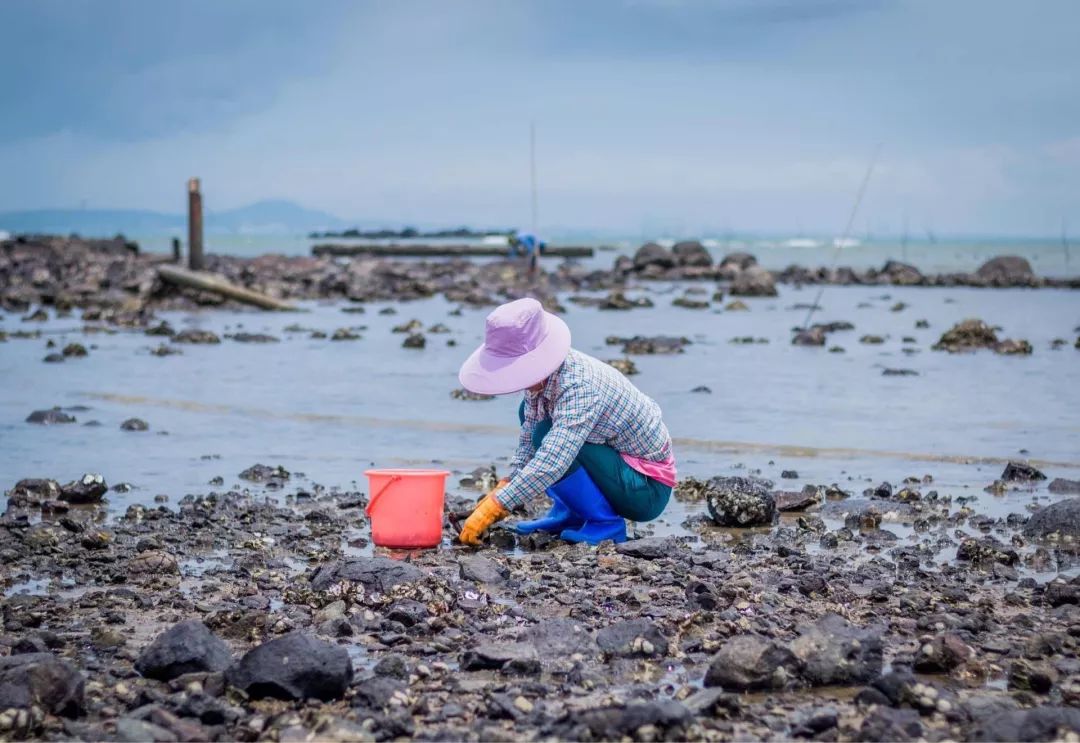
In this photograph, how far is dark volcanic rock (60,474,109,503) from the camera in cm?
837

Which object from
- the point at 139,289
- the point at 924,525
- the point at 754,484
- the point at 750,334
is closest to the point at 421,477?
the point at 754,484

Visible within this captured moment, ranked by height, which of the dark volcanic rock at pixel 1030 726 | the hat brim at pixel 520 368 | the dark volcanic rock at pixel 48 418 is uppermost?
the hat brim at pixel 520 368

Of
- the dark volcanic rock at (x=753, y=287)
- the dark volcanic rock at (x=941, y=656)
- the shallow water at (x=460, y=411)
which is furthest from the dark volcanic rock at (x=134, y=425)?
the dark volcanic rock at (x=753, y=287)

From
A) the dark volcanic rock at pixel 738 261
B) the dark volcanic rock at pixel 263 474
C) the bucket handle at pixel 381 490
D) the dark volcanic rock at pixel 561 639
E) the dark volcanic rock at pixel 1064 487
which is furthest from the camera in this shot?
the dark volcanic rock at pixel 738 261

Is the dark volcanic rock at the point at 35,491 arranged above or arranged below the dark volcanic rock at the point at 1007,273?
below

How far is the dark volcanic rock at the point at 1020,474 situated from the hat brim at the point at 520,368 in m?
4.53

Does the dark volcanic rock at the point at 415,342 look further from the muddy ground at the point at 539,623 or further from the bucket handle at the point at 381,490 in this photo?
the bucket handle at the point at 381,490

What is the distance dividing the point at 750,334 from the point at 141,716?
2216 centimetres

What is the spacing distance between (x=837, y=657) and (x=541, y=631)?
3.72 feet

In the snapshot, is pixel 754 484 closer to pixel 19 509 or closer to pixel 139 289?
pixel 19 509

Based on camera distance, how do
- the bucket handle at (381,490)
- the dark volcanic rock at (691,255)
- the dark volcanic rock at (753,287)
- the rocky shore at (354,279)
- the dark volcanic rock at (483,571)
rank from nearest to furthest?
the dark volcanic rock at (483,571)
the bucket handle at (381,490)
the rocky shore at (354,279)
the dark volcanic rock at (753,287)
the dark volcanic rock at (691,255)

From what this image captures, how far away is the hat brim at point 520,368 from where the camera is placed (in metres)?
6.59

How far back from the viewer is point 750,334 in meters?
25.6

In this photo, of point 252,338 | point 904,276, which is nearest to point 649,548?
point 252,338
